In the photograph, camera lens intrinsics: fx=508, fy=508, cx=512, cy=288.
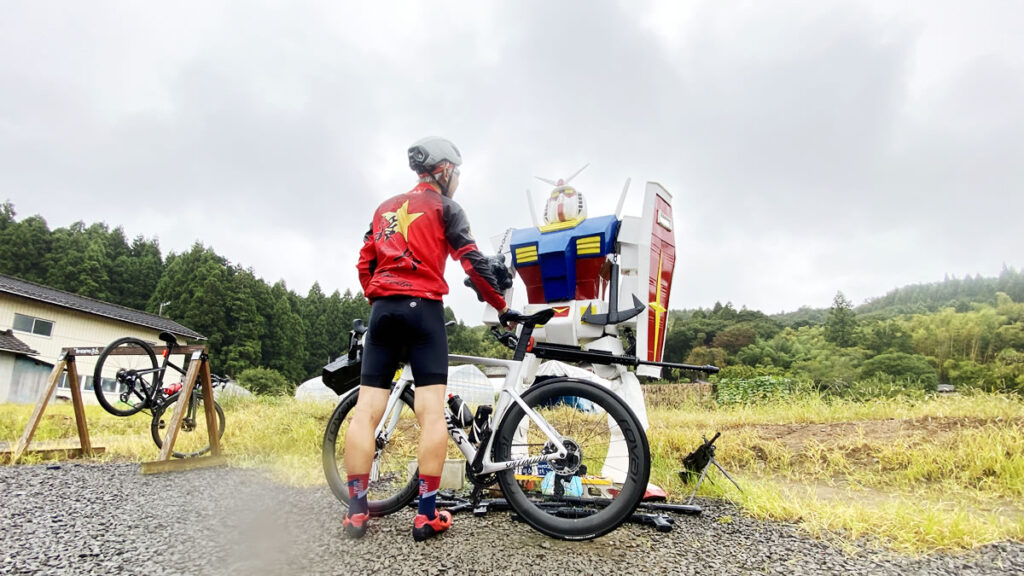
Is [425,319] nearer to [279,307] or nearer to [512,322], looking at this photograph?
[512,322]

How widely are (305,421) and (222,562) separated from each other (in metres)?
4.59

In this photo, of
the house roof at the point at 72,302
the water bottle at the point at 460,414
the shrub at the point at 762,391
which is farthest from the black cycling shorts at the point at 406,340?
the house roof at the point at 72,302

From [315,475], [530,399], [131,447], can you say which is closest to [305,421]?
[131,447]

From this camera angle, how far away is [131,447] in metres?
5.69

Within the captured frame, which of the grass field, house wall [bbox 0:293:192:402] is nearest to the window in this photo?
house wall [bbox 0:293:192:402]

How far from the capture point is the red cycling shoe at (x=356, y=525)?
7.42 ft

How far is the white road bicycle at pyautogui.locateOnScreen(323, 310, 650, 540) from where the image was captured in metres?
2.14

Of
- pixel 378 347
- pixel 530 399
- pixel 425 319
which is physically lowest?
pixel 530 399

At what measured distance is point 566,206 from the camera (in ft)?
15.8

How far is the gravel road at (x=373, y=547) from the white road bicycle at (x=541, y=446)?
14 cm

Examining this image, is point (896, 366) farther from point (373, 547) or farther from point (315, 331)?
point (315, 331)

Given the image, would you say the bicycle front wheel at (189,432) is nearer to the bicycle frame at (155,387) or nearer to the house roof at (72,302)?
the bicycle frame at (155,387)

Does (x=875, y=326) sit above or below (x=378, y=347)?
above

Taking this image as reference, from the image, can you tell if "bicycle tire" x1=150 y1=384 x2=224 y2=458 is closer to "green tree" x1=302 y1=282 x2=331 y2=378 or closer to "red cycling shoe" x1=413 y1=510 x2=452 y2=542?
"red cycling shoe" x1=413 y1=510 x2=452 y2=542
